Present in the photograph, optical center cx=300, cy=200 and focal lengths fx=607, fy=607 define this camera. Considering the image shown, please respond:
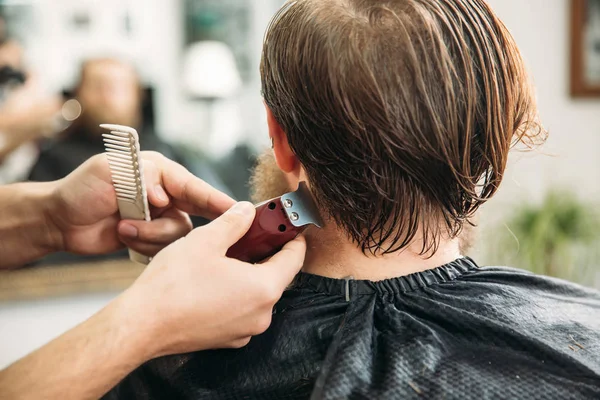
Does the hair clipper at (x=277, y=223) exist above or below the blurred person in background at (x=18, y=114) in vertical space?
below

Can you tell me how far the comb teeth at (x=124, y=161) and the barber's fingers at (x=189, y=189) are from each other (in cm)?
10

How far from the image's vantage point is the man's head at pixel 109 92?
247 centimetres

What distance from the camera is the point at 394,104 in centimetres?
83

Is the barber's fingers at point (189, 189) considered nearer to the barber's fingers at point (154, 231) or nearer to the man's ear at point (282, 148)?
the barber's fingers at point (154, 231)

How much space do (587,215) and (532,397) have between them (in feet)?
6.17

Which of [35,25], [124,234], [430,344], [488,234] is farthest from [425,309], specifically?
[35,25]

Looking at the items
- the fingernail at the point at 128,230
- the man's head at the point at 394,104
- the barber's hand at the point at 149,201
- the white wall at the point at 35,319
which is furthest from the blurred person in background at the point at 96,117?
the man's head at the point at 394,104

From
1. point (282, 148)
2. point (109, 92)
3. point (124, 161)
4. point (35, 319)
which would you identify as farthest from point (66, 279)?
point (282, 148)

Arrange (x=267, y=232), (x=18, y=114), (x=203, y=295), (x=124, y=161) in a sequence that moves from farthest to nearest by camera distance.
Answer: (x=18, y=114) < (x=124, y=161) < (x=267, y=232) < (x=203, y=295)

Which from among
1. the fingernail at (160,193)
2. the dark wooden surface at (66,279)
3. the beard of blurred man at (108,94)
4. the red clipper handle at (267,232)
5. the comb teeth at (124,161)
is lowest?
the dark wooden surface at (66,279)

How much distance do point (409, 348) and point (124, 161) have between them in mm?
598

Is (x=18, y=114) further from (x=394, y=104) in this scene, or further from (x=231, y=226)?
(x=394, y=104)

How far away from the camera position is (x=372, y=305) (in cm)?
93

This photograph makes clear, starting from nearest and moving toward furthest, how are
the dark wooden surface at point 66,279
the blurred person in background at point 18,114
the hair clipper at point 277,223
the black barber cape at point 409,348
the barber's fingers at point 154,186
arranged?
the black barber cape at point 409,348
the hair clipper at point 277,223
the barber's fingers at point 154,186
the blurred person in background at point 18,114
the dark wooden surface at point 66,279
